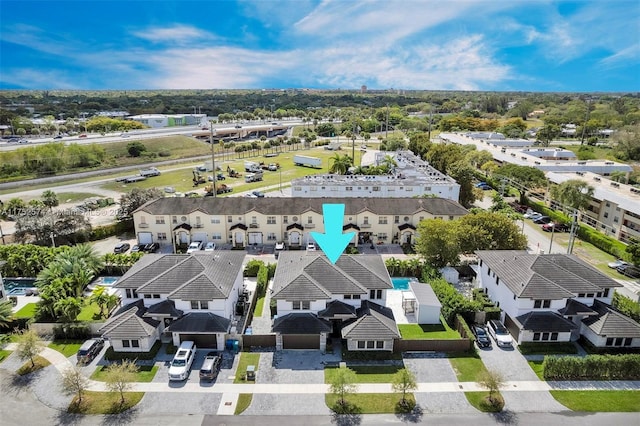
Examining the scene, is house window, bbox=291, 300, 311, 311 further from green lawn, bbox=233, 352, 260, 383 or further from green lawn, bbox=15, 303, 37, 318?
green lawn, bbox=15, 303, 37, 318

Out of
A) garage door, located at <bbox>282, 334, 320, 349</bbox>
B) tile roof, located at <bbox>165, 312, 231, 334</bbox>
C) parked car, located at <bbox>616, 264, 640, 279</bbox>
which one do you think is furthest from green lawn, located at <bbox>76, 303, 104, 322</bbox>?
parked car, located at <bbox>616, 264, 640, 279</bbox>

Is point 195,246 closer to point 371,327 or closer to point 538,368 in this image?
point 371,327

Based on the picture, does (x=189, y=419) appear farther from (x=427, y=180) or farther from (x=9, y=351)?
(x=427, y=180)

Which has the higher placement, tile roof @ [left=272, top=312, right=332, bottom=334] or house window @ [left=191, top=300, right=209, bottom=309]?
house window @ [left=191, top=300, right=209, bottom=309]

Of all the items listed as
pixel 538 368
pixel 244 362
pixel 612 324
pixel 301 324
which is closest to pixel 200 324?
pixel 244 362

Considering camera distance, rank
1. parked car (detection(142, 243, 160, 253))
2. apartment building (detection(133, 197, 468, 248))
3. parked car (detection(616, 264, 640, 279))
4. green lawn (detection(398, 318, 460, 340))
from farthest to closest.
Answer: apartment building (detection(133, 197, 468, 248))
parked car (detection(142, 243, 160, 253))
parked car (detection(616, 264, 640, 279))
green lawn (detection(398, 318, 460, 340))

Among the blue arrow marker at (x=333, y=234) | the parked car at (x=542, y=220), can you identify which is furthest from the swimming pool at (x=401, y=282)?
the parked car at (x=542, y=220)
